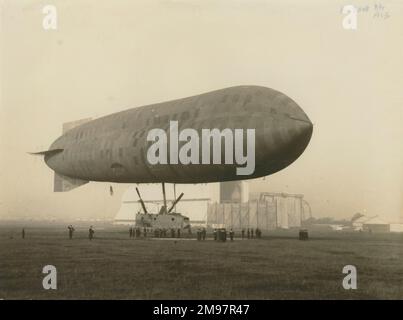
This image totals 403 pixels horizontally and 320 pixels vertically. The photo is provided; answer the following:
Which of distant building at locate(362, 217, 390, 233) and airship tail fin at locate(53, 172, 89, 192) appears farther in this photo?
distant building at locate(362, 217, 390, 233)

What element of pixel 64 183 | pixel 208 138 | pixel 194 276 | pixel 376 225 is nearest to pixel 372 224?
pixel 376 225

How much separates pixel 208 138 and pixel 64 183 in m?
15.2

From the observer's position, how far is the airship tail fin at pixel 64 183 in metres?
30.4

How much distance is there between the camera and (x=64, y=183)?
101 ft

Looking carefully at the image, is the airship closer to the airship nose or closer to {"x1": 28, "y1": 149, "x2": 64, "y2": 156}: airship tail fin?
the airship nose

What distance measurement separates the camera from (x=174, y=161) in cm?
2067

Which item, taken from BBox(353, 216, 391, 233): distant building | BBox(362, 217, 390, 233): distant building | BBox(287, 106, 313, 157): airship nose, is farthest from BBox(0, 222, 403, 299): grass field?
BBox(362, 217, 390, 233): distant building

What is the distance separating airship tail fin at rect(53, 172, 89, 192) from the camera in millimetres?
30406

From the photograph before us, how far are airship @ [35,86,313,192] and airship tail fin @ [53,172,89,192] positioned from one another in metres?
5.83

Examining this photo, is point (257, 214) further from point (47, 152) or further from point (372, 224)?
point (47, 152)

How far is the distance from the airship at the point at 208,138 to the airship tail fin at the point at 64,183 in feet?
19.1

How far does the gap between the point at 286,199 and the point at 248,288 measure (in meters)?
80.4
